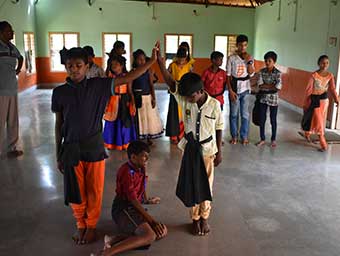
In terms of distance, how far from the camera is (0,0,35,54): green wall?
31.6ft

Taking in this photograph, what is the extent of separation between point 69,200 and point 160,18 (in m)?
11.3

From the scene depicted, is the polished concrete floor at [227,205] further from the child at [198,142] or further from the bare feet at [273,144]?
the child at [198,142]

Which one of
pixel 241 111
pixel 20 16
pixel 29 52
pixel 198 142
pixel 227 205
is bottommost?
pixel 227 205

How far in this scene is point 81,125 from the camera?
8.13 feet

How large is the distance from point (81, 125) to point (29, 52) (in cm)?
1062

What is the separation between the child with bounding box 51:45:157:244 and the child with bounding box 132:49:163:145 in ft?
8.22

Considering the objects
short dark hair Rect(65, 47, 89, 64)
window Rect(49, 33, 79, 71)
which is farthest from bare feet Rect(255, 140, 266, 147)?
window Rect(49, 33, 79, 71)

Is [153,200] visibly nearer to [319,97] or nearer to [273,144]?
[273,144]

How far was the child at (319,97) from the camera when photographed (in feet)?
16.9

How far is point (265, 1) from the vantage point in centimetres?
1176

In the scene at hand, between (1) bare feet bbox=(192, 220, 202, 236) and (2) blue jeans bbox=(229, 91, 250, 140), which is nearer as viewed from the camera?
(1) bare feet bbox=(192, 220, 202, 236)

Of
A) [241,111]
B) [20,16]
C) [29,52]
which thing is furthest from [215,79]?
[29,52]

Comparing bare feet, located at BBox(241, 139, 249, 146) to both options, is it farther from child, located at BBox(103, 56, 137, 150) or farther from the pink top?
child, located at BBox(103, 56, 137, 150)

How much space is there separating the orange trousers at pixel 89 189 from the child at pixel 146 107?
252cm
